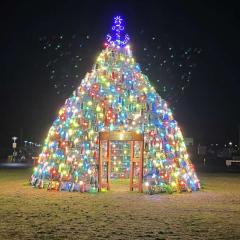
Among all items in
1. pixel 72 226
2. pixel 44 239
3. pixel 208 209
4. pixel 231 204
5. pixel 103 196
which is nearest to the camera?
pixel 44 239

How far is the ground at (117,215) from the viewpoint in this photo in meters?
9.49

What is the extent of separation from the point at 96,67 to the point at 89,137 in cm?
276

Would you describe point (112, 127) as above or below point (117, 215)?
above

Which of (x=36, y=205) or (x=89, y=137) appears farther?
(x=89, y=137)

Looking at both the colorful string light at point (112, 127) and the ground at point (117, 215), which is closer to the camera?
the ground at point (117, 215)

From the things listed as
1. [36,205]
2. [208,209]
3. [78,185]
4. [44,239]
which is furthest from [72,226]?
[78,185]

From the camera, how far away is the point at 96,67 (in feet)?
61.7

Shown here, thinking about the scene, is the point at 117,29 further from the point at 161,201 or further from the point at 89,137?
the point at 161,201

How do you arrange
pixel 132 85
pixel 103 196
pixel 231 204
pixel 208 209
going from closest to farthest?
pixel 208 209 → pixel 231 204 → pixel 103 196 → pixel 132 85

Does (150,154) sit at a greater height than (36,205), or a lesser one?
greater

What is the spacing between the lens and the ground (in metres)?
9.49

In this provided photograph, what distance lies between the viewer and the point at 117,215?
11805 millimetres

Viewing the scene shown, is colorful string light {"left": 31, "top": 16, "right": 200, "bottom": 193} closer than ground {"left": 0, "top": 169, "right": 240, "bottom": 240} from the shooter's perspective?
No

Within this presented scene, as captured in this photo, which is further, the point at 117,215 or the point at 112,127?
the point at 112,127
